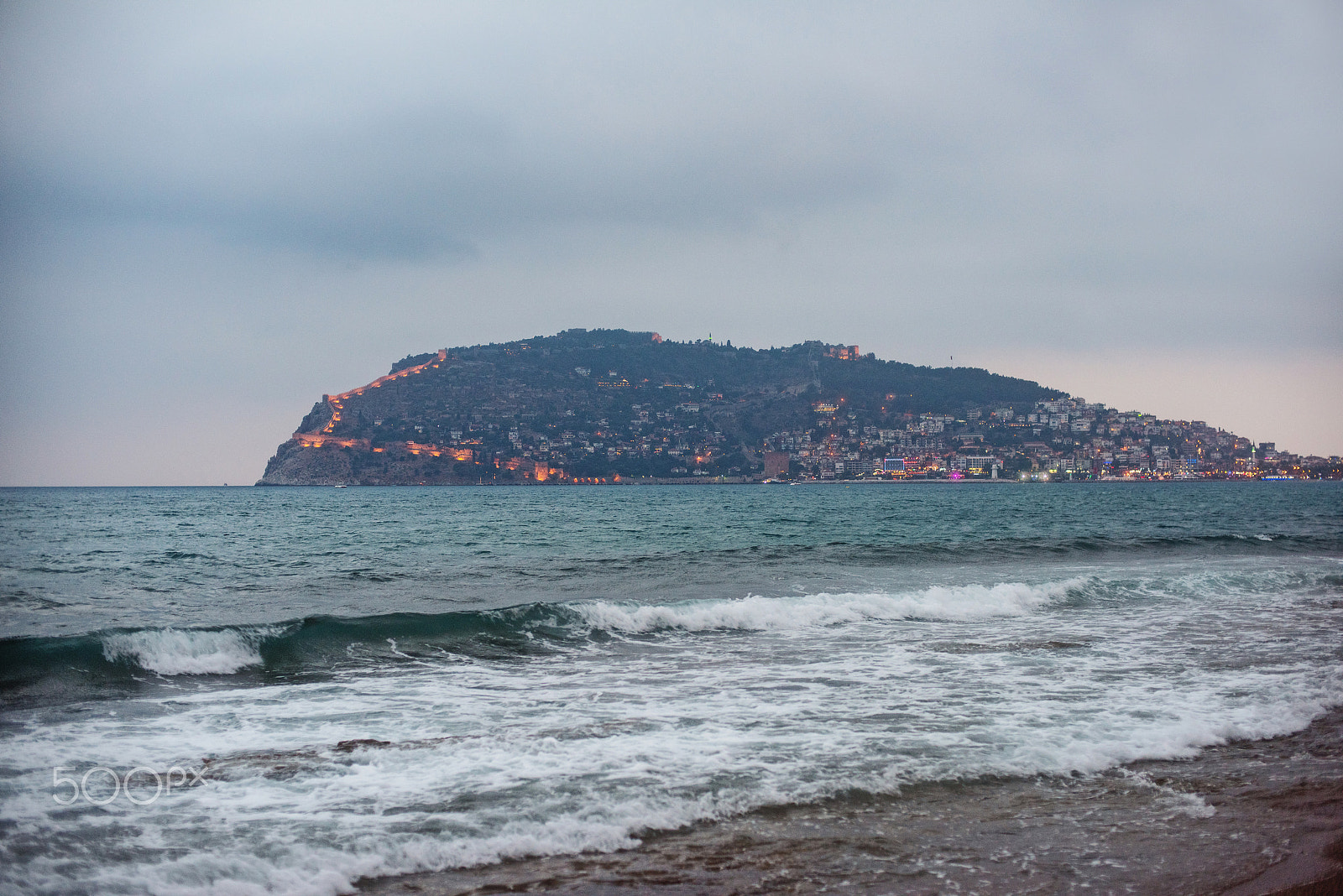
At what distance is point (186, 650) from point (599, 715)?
7795 mm

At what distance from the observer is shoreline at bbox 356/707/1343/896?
4523 mm

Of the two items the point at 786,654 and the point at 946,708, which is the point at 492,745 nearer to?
the point at 946,708

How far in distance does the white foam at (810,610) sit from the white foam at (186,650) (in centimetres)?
599

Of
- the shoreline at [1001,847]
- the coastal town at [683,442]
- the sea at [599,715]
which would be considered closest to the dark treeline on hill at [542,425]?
the coastal town at [683,442]

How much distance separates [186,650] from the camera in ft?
40.3

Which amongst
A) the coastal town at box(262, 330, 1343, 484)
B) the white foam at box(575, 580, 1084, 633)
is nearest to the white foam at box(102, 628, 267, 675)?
the white foam at box(575, 580, 1084, 633)

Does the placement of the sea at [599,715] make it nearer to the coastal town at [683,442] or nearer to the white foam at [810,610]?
the white foam at [810,610]

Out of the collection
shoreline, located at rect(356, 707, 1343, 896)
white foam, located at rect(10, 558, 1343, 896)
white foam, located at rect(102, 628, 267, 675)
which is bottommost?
white foam, located at rect(102, 628, 267, 675)

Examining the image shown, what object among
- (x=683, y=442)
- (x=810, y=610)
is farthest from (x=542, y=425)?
(x=810, y=610)

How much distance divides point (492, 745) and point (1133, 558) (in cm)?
2806

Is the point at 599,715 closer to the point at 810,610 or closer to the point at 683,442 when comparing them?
the point at 810,610

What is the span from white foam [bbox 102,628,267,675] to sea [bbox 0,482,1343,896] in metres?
0.06

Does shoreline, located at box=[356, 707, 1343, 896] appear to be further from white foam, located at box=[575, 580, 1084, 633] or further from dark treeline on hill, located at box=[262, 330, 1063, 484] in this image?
dark treeline on hill, located at box=[262, 330, 1063, 484]

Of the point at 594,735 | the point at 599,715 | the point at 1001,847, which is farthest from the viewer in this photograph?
the point at 599,715
